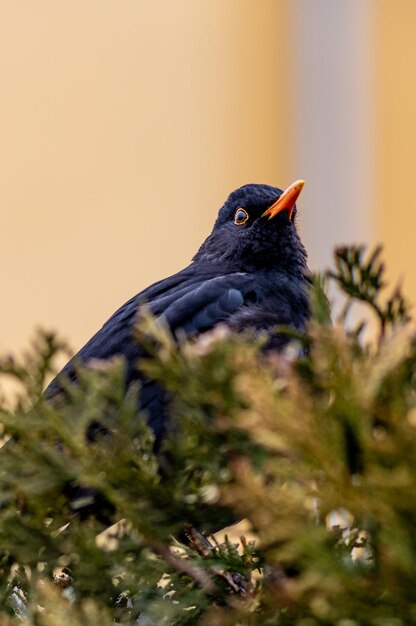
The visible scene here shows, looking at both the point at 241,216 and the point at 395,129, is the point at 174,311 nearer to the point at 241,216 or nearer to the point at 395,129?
the point at 241,216

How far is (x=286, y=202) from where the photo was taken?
8.28ft

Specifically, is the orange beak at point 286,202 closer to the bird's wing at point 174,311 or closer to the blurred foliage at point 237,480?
the bird's wing at point 174,311

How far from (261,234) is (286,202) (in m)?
0.14

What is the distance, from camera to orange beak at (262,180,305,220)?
246 centimetres

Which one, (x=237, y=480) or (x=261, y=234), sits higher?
(x=237, y=480)

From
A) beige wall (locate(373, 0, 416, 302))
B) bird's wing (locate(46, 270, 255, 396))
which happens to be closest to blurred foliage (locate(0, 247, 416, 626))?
bird's wing (locate(46, 270, 255, 396))

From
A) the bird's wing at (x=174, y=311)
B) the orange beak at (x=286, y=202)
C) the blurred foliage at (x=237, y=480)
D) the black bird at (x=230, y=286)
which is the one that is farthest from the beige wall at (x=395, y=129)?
the blurred foliage at (x=237, y=480)

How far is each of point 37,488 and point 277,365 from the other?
0.23m

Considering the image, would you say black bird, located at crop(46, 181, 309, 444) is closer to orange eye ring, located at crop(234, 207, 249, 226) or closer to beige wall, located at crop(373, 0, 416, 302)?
orange eye ring, located at crop(234, 207, 249, 226)

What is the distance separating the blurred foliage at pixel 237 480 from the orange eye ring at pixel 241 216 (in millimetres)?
1595

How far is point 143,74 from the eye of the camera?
5219 millimetres

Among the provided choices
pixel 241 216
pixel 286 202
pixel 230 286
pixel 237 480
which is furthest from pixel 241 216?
pixel 237 480

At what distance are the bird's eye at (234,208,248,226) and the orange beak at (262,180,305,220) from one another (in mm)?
60

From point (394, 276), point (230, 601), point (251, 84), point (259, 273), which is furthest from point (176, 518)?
point (251, 84)
